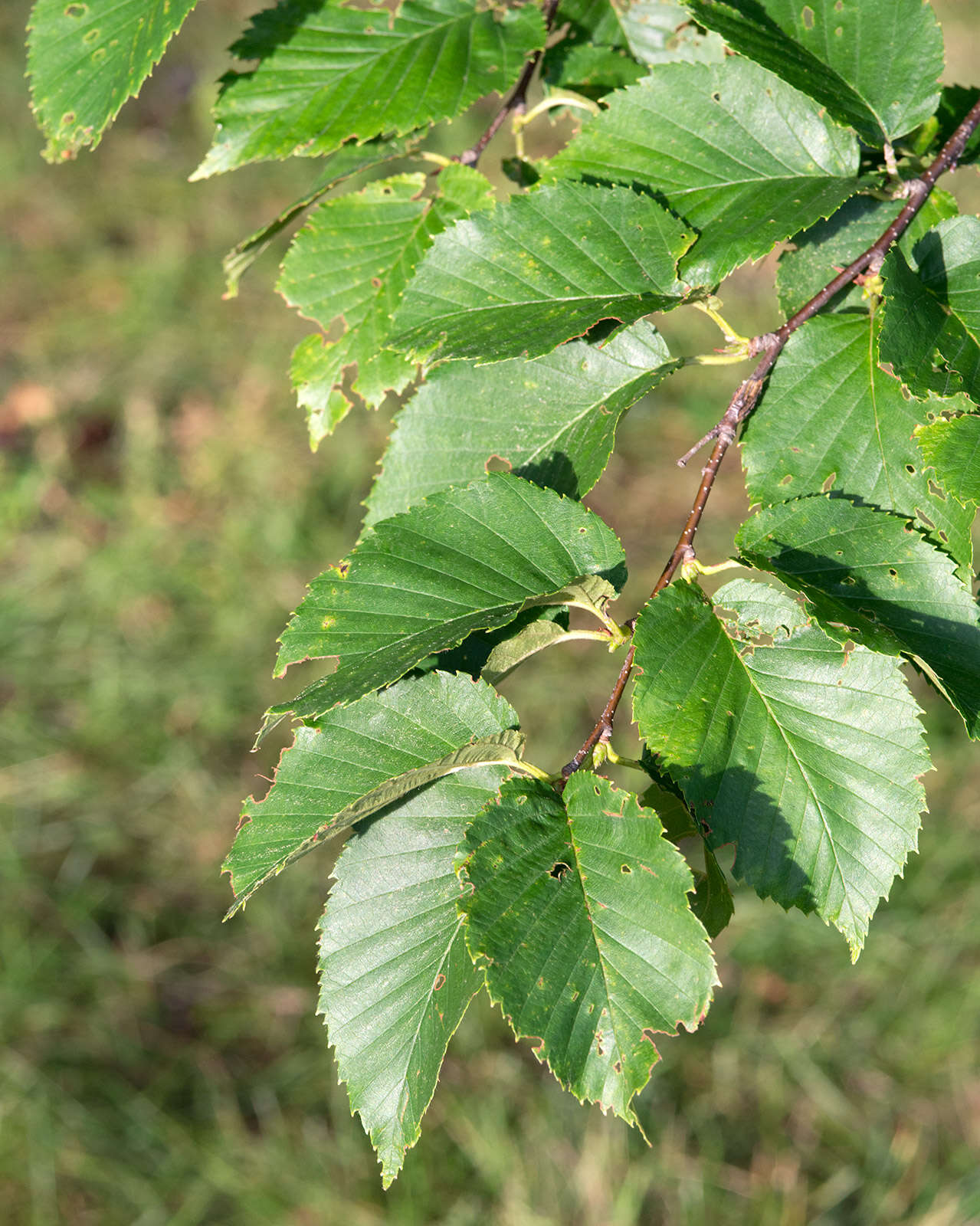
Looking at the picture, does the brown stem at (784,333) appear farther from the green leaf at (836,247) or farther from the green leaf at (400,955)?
the green leaf at (400,955)

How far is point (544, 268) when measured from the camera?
1191 mm

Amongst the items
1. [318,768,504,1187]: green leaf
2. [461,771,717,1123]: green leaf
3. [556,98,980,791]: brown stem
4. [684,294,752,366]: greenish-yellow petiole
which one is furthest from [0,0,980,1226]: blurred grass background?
[684,294,752,366]: greenish-yellow petiole

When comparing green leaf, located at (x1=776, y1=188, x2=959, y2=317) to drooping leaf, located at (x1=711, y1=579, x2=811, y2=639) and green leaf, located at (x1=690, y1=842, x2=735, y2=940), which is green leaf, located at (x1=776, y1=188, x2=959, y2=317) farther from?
green leaf, located at (x1=690, y1=842, x2=735, y2=940)

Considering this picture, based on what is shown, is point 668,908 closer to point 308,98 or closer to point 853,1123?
point 308,98

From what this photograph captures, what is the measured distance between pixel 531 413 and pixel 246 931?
235cm

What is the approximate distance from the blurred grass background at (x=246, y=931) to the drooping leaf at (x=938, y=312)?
2253 millimetres

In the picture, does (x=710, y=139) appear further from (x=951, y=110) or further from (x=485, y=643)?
(x=485, y=643)

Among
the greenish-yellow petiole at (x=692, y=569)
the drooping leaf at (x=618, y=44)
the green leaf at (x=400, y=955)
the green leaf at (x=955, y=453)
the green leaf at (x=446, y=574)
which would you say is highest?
the drooping leaf at (x=618, y=44)

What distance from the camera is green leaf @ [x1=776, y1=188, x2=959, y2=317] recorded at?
1256 mm

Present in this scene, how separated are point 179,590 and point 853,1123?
2.74 meters

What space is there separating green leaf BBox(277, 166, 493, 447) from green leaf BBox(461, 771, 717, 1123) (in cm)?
72

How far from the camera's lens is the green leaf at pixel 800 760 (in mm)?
1024

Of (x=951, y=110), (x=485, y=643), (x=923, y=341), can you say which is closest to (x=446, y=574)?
(x=485, y=643)

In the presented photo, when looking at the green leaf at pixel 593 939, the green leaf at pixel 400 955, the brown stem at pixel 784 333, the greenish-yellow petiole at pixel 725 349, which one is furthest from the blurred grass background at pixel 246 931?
the greenish-yellow petiole at pixel 725 349
